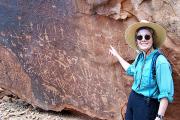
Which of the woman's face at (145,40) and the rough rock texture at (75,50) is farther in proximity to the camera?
the rough rock texture at (75,50)

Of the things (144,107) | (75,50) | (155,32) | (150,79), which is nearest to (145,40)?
(155,32)

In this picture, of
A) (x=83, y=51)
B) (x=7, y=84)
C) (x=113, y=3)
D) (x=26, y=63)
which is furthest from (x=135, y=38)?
(x=7, y=84)

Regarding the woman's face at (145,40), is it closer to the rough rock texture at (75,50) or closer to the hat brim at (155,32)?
the hat brim at (155,32)

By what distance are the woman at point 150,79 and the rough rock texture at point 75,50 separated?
0.41 metres

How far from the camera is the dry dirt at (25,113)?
437cm

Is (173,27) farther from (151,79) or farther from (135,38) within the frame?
(151,79)

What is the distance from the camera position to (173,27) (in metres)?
3.03

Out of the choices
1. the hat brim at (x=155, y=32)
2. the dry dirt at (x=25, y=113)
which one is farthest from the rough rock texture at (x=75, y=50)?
the hat brim at (x=155, y=32)

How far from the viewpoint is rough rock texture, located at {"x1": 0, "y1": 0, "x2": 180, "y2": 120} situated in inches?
130

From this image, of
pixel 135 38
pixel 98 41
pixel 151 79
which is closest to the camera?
pixel 151 79

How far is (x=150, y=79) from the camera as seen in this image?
2.61 metres

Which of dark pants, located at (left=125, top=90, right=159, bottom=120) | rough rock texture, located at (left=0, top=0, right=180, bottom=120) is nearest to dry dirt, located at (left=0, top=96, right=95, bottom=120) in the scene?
rough rock texture, located at (left=0, top=0, right=180, bottom=120)

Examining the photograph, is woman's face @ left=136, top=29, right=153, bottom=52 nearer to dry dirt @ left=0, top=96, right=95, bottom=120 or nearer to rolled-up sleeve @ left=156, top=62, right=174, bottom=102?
rolled-up sleeve @ left=156, top=62, right=174, bottom=102

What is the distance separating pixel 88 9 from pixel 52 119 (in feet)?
4.74
